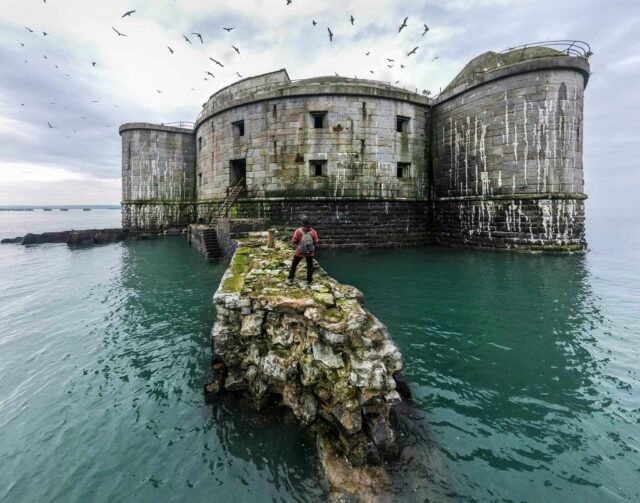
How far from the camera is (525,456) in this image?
3787 mm

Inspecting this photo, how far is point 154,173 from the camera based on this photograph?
2872 cm

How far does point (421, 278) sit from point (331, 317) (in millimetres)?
8662

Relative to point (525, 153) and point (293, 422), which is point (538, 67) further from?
point (293, 422)

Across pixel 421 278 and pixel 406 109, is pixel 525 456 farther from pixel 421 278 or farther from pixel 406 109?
pixel 406 109

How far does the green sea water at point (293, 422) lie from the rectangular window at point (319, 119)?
12.9 metres

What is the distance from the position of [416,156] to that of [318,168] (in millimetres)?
6639

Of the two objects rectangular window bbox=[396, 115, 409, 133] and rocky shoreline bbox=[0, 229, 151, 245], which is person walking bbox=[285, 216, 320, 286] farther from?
rocky shoreline bbox=[0, 229, 151, 245]

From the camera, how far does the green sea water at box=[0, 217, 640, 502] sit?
350cm

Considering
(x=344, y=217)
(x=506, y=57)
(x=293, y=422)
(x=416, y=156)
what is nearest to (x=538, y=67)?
(x=506, y=57)

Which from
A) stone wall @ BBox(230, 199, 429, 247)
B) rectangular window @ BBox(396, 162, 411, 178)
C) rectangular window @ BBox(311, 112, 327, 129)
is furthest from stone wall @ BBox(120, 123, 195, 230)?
rectangular window @ BBox(396, 162, 411, 178)

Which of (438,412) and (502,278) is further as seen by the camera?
(502,278)

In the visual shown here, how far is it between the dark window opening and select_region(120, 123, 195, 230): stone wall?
9064 millimetres

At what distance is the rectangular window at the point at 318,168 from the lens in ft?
65.0

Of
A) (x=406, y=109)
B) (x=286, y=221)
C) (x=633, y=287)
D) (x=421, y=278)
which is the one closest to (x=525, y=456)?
(x=421, y=278)
